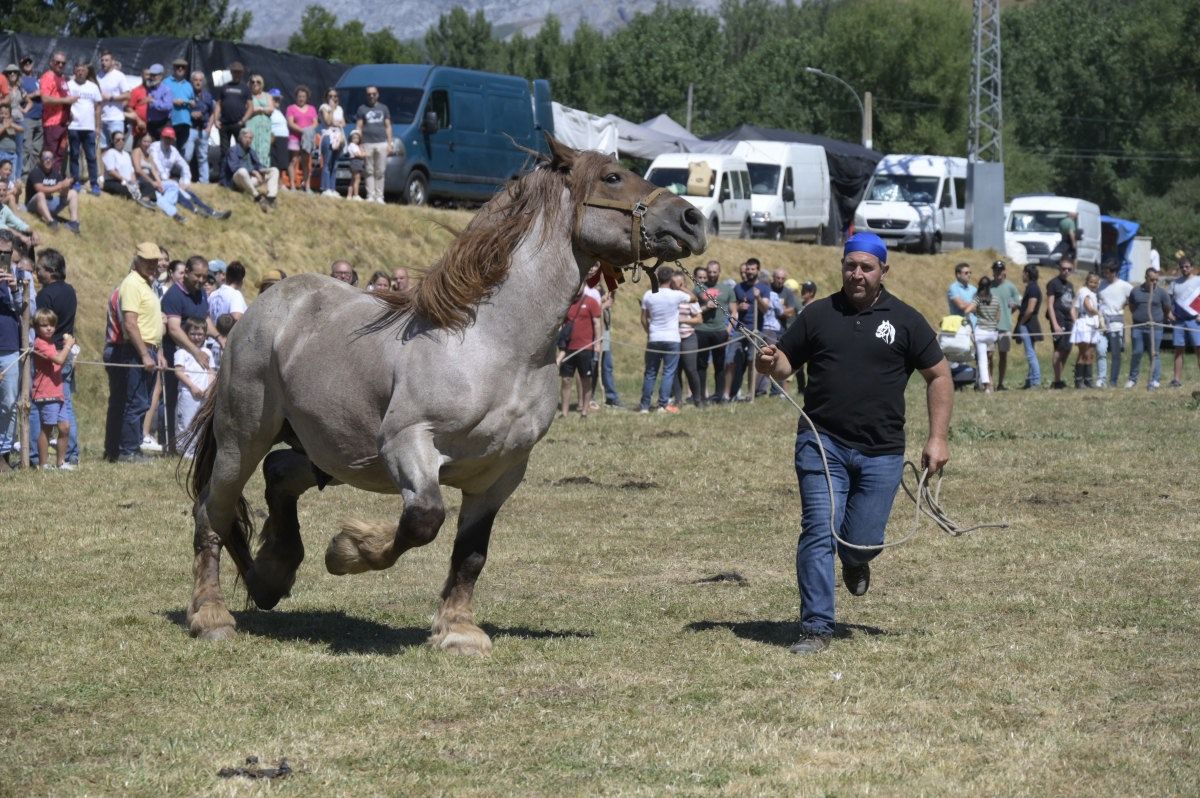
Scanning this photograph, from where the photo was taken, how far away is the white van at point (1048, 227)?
45531 millimetres

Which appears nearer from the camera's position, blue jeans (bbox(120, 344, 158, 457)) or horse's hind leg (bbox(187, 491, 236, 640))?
horse's hind leg (bbox(187, 491, 236, 640))

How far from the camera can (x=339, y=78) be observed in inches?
1257

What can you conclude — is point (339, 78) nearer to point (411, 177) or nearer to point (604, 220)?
point (411, 177)

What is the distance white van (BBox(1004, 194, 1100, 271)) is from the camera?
45531 mm

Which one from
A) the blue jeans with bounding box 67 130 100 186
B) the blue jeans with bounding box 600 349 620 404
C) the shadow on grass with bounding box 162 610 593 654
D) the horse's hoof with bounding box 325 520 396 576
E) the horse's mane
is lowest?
the blue jeans with bounding box 600 349 620 404

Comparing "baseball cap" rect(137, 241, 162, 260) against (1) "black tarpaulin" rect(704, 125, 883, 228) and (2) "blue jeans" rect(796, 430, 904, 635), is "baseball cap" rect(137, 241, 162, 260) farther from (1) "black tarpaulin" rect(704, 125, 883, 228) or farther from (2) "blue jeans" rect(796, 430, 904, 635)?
(1) "black tarpaulin" rect(704, 125, 883, 228)

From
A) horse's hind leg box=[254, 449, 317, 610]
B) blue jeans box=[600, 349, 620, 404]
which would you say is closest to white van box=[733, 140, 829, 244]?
blue jeans box=[600, 349, 620, 404]

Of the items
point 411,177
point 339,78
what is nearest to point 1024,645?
point 411,177

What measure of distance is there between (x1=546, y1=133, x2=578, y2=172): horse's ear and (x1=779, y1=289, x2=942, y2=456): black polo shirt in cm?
146

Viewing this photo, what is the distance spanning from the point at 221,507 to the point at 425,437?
1.80 m

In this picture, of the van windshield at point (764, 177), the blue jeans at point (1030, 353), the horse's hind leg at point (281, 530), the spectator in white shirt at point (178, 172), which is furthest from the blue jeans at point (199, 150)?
the horse's hind leg at point (281, 530)

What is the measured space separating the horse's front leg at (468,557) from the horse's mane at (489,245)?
34.1 inches

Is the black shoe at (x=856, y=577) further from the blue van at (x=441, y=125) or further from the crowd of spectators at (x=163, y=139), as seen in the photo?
the blue van at (x=441, y=125)

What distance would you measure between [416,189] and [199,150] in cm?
488
